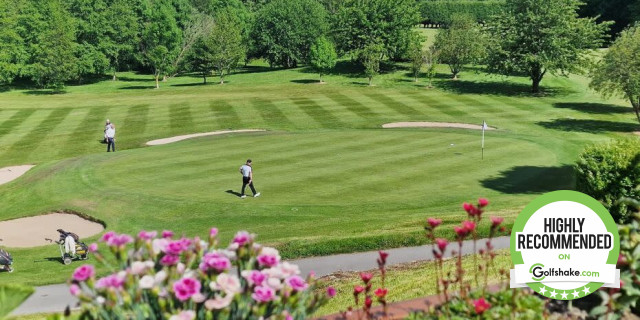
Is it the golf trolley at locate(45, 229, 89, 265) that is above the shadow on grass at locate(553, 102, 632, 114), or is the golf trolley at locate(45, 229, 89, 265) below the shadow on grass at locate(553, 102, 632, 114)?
below

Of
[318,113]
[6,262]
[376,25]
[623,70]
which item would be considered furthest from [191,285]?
[376,25]

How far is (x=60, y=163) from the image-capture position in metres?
32.1

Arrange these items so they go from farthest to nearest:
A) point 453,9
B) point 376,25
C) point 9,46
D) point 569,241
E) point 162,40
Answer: point 453,9, point 162,40, point 376,25, point 9,46, point 569,241

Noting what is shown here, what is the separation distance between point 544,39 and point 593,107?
924 centimetres

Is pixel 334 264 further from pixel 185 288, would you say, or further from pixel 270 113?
pixel 270 113

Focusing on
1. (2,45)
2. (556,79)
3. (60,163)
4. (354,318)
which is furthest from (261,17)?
(354,318)

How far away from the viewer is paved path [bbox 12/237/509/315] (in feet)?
49.3

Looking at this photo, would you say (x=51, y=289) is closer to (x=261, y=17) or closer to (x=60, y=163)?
(x=60, y=163)

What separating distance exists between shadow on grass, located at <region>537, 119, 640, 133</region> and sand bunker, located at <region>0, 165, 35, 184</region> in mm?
37852

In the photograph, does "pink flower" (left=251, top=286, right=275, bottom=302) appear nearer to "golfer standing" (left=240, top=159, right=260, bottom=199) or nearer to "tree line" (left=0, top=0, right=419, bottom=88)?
"golfer standing" (left=240, top=159, right=260, bottom=199)

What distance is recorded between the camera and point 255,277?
16.2 ft

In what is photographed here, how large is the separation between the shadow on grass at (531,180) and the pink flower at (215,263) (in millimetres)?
20747

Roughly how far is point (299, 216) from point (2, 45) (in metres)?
75.1

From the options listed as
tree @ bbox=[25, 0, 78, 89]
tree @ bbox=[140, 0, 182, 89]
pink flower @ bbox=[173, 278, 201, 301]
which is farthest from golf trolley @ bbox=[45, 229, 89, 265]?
tree @ bbox=[140, 0, 182, 89]
